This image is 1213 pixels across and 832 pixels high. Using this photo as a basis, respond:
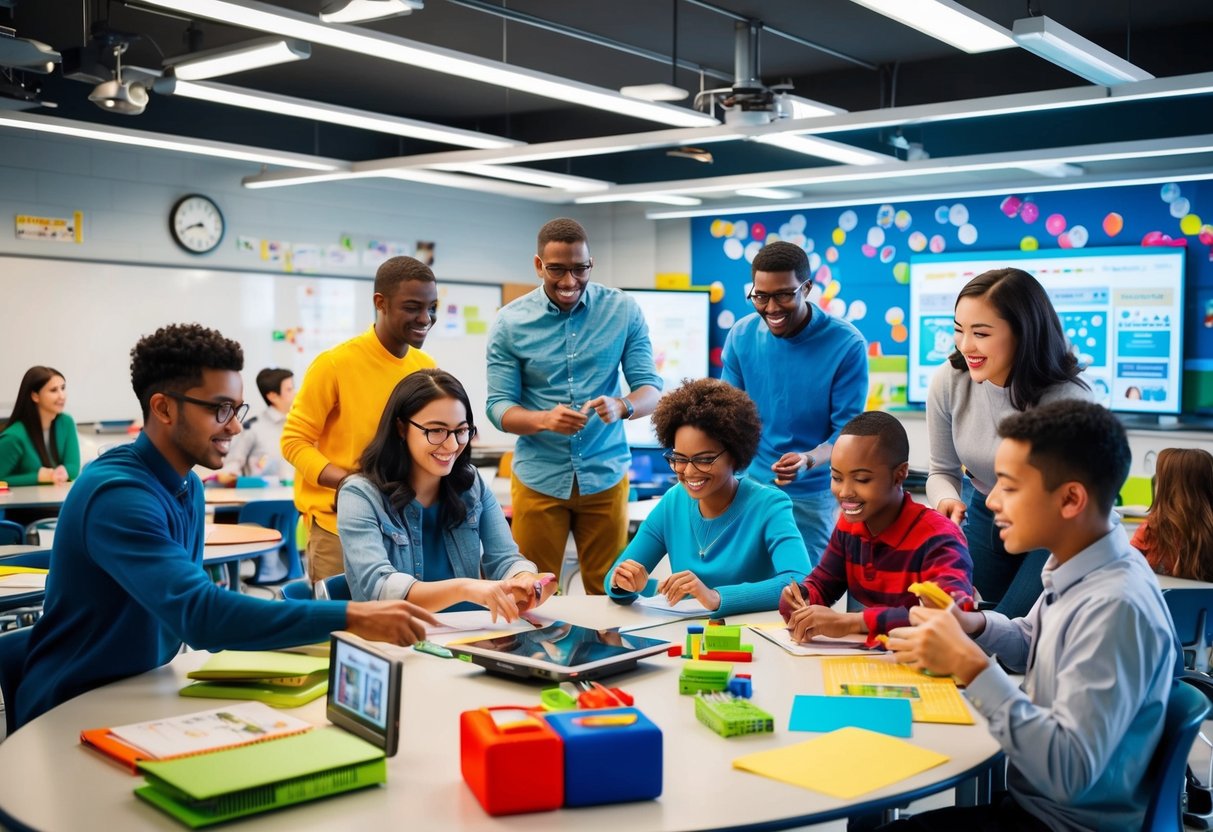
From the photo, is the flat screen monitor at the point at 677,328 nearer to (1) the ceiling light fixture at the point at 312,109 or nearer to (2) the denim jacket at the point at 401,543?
(1) the ceiling light fixture at the point at 312,109

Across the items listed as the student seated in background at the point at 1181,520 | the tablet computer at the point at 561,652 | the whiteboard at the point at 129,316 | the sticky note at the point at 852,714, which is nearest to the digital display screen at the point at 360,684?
the tablet computer at the point at 561,652

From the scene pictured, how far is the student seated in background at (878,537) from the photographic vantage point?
245 centimetres

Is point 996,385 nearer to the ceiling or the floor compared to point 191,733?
nearer to the ceiling

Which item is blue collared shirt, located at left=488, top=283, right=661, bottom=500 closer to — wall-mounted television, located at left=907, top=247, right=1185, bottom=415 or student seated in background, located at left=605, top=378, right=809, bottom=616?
student seated in background, located at left=605, top=378, right=809, bottom=616

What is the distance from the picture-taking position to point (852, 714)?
189cm

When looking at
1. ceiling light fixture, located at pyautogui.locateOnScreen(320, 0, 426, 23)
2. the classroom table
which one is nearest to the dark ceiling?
ceiling light fixture, located at pyautogui.locateOnScreen(320, 0, 426, 23)

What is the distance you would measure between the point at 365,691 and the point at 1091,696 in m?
1.05

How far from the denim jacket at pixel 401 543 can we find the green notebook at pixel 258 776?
0.92m

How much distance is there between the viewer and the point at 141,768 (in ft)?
5.17

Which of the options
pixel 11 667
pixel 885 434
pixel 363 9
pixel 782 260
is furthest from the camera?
pixel 363 9

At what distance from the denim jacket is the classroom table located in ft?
1.35

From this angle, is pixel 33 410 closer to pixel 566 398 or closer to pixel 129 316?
pixel 129 316

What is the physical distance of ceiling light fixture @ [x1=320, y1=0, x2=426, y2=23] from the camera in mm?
3807

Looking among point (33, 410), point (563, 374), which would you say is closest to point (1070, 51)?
point (563, 374)
